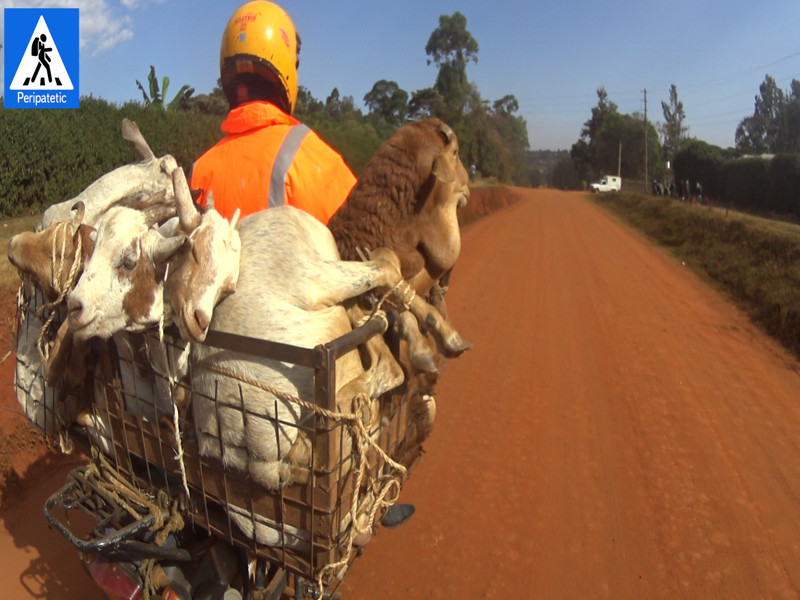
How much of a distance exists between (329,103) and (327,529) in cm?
4381

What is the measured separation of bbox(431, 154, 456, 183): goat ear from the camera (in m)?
2.36

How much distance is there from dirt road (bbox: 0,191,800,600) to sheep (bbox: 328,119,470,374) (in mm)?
1940

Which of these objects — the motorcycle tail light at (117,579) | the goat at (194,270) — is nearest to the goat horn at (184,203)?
the goat at (194,270)

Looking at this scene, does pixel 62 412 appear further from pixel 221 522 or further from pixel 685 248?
pixel 685 248

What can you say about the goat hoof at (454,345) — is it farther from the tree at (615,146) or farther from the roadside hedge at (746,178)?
the tree at (615,146)

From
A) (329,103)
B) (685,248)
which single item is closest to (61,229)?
(685,248)

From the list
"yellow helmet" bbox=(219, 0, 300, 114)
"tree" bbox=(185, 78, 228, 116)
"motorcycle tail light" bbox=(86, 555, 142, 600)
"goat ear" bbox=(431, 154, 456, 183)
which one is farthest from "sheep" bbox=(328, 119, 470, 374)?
"tree" bbox=(185, 78, 228, 116)

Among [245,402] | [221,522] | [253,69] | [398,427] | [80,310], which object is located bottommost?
[221,522]

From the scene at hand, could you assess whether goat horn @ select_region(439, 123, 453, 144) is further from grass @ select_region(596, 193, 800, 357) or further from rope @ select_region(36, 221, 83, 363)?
grass @ select_region(596, 193, 800, 357)

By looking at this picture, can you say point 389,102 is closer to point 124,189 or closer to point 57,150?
point 57,150

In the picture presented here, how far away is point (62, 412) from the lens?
7.59 ft

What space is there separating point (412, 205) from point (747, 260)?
36.6 ft

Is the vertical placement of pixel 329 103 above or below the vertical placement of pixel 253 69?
above

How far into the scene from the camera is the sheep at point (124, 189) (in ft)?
6.98
